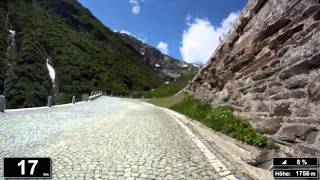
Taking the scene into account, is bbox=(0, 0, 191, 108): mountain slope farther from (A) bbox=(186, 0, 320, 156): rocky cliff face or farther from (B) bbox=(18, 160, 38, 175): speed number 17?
(B) bbox=(18, 160, 38, 175): speed number 17

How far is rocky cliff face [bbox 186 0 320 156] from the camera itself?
31.8ft

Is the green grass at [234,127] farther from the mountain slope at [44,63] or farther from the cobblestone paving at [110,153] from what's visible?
the mountain slope at [44,63]

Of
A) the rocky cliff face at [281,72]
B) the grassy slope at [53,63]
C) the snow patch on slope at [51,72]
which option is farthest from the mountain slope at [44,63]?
the rocky cliff face at [281,72]

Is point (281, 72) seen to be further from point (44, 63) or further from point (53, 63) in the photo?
point (53, 63)

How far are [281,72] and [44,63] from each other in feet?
338

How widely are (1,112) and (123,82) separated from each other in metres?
116

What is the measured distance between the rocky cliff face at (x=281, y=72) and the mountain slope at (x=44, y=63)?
60920mm

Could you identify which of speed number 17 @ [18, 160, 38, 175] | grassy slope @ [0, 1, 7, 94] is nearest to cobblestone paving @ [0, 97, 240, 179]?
speed number 17 @ [18, 160, 38, 175]

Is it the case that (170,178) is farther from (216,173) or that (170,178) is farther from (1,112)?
(1,112)

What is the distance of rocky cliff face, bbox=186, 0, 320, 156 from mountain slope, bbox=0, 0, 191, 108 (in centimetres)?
6092

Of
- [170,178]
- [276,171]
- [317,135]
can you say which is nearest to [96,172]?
[170,178]

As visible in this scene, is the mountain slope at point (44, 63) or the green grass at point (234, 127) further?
the mountain slope at point (44, 63)

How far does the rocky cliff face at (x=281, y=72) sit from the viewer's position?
31.8ft

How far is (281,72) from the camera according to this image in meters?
11.8
